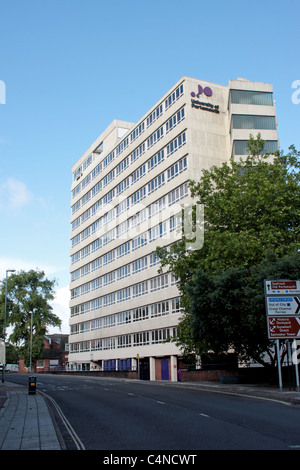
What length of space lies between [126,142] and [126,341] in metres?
24.9

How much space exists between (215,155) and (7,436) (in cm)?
4119

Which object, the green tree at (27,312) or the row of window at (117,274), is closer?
the row of window at (117,274)

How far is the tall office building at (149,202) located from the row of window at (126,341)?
0.37 ft

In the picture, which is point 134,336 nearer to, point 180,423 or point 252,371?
point 252,371

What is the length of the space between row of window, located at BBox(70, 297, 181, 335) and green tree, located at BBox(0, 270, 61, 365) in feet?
18.7

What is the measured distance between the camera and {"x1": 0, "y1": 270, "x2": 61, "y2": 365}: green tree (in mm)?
75938

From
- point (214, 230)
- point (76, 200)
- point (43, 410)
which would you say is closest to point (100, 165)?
point (76, 200)

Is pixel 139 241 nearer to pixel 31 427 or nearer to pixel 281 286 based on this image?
pixel 281 286

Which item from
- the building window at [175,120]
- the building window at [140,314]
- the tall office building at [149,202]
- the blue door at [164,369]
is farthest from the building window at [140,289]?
the building window at [175,120]

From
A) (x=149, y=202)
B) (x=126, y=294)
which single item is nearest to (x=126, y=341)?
(x=126, y=294)

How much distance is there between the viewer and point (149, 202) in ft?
175

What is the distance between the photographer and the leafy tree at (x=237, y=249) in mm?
25094

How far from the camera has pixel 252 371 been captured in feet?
110

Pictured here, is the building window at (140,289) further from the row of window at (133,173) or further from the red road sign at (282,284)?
the red road sign at (282,284)
